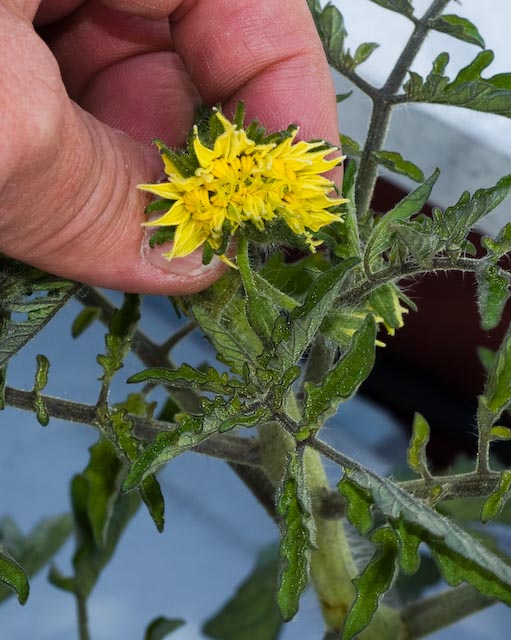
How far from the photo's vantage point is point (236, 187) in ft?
1.39

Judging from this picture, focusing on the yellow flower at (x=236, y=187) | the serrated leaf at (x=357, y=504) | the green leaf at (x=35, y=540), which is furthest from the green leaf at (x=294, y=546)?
the green leaf at (x=35, y=540)

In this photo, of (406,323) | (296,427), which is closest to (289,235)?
(296,427)

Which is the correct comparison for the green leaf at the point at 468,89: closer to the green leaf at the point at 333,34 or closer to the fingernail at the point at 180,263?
the green leaf at the point at 333,34

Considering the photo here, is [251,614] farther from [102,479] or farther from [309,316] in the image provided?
[309,316]

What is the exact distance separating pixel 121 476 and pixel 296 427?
25 cm

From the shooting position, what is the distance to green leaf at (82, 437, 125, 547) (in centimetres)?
63

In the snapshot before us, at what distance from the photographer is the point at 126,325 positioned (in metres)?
0.54

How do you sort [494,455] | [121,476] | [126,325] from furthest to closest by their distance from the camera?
[494,455]
[121,476]
[126,325]

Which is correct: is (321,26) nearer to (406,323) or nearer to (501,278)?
(501,278)

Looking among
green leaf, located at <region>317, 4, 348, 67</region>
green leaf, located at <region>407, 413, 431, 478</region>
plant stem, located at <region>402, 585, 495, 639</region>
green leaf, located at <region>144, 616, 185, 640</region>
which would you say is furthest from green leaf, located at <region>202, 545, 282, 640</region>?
green leaf, located at <region>317, 4, 348, 67</region>

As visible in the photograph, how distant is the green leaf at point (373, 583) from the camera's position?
1.36 ft

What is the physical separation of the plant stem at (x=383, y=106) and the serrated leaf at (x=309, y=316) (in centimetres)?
16

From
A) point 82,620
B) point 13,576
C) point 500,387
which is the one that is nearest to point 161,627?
point 82,620

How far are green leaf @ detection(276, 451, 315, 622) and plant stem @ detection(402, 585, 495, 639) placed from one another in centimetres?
24
